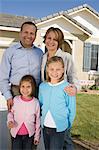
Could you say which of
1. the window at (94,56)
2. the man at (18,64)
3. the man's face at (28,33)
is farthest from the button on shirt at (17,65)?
the window at (94,56)

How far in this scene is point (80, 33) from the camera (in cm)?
1532

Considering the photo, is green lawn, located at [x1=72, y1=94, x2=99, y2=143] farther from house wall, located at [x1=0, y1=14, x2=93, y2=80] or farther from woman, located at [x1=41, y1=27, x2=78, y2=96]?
house wall, located at [x1=0, y1=14, x2=93, y2=80]

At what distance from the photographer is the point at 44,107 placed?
3.06 meters

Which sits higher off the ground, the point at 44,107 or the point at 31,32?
the point at 31,32

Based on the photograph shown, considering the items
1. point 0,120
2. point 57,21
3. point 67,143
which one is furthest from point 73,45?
point 67,143

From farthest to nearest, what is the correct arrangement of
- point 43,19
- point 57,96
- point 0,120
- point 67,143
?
point 43,19, point 0,120, point 67,143, point 57,96

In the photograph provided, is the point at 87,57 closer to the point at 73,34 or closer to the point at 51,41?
the point at 73,34

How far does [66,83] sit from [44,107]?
30cm

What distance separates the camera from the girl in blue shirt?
9.85 feet

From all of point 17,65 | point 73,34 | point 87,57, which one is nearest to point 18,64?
point 17,65

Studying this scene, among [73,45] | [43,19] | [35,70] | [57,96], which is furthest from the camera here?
[73,45]

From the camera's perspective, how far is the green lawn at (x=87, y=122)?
218 inches

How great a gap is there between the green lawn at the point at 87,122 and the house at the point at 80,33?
556cm

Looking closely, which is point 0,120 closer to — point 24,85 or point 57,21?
point 24,85
